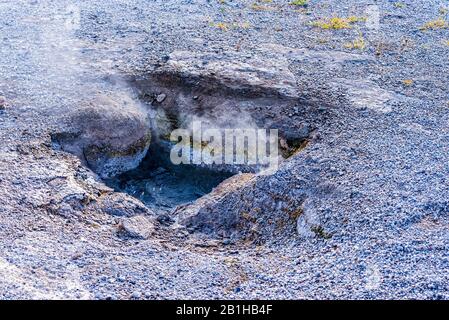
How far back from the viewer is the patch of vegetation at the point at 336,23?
54.9 feet

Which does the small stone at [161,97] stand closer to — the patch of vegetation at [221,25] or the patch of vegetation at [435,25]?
the patch of vegetation at [221,25]

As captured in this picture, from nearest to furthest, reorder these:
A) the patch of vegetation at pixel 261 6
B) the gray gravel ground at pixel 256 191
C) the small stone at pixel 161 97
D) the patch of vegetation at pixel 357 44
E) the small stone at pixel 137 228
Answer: the gray gravel ground at pixel 256 191 → the small stone at pixel 137 228 → the small stone at pixel 161 97 → the patch of vegetation at pixel 357 44 → the patch of vegetation at pixel 261 6

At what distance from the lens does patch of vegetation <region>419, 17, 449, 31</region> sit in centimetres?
1689

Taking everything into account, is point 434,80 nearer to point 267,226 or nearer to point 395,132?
point 395,132

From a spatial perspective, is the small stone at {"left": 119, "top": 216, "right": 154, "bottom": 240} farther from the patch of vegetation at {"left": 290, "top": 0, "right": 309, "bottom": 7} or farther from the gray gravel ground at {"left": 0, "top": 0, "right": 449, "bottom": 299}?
the patch of vegetation at {"left": 290, "top": 0, "right": 309, "bottom": 7}

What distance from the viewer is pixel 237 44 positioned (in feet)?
49.7

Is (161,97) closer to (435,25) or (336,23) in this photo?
(336,23)

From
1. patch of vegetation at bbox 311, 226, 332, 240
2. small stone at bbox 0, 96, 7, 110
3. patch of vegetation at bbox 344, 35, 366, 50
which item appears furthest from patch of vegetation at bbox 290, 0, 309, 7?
patch of vegetation at bbox 311, 226, 332, 240

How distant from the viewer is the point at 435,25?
17062 millimetres

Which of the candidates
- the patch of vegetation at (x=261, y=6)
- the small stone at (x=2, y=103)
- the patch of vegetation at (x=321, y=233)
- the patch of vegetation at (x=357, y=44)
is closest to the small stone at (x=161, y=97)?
the small stone at (x=2, y=103)

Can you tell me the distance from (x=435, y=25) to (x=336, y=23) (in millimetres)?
3071

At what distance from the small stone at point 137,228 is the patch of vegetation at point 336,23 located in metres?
9.79

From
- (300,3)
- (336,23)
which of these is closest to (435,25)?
(336,23)

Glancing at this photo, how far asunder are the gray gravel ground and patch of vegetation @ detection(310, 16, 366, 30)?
26 cm
